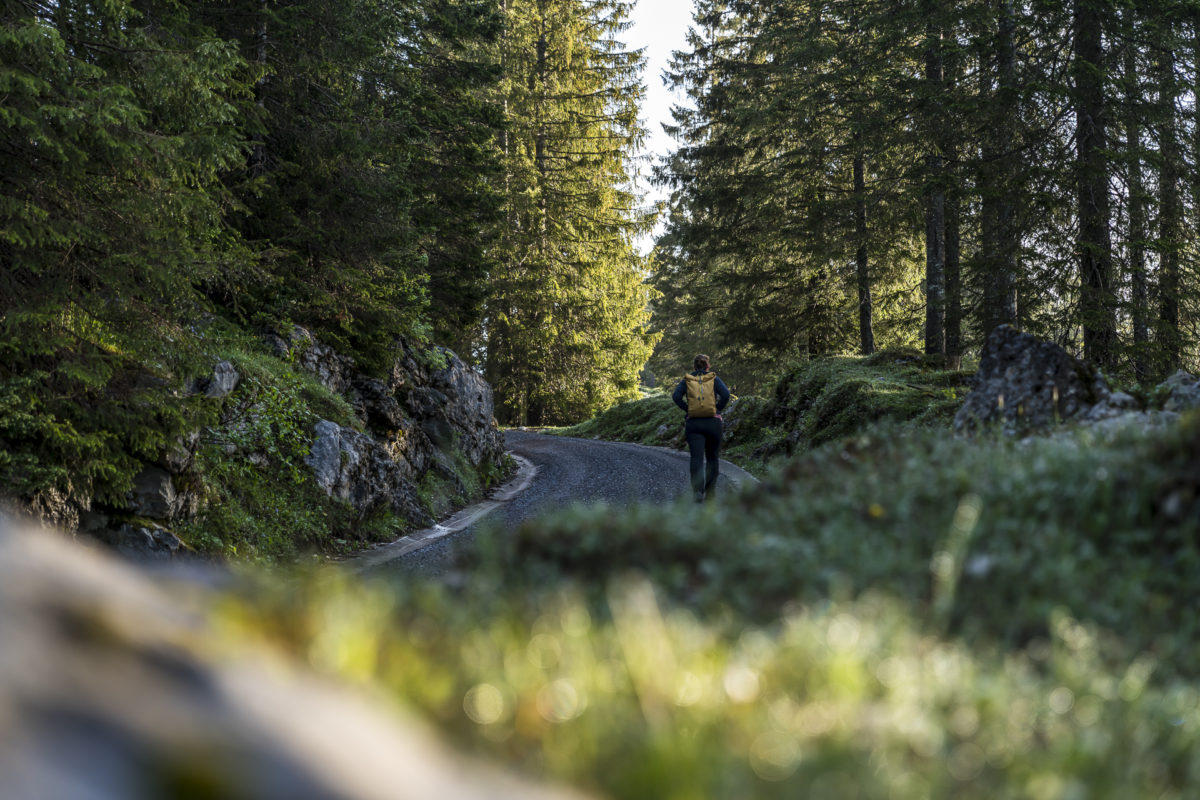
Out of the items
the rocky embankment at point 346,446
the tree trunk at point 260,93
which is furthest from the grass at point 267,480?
the tree trunk at point 260,93

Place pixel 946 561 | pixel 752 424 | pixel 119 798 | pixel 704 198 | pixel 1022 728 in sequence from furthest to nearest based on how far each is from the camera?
pixel 704 198, pixel 752 424, pixel 946 561, pixel 1022 728, pixel 119 798

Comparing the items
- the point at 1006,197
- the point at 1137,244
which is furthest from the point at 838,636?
the point at 1006,197

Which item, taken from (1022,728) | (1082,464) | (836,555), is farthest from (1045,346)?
(1022,728)

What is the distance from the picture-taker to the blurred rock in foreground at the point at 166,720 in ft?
4.14

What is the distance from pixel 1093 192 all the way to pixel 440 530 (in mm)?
12418

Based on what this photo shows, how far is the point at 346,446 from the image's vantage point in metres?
11.4

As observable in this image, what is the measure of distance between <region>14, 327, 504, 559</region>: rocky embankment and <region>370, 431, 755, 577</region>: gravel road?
1460 mm

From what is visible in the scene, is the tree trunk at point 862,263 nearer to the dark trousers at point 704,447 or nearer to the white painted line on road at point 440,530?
the white painted line on road at point 440,530

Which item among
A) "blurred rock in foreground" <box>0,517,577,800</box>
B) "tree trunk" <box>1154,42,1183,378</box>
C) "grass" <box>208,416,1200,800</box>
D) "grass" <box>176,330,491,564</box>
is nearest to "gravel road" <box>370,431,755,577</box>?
"grass" <box>176,330,491,564</box>

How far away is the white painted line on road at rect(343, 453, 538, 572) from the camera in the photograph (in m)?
9.91

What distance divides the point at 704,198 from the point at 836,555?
24.8 m

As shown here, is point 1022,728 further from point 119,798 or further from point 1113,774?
point 119,798

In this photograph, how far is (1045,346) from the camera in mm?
6750

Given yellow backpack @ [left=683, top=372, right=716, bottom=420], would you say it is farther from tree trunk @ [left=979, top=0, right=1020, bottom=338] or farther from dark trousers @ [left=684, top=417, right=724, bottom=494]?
tree trunk @ [left=979, top=0, right=1020, bottom=338]
